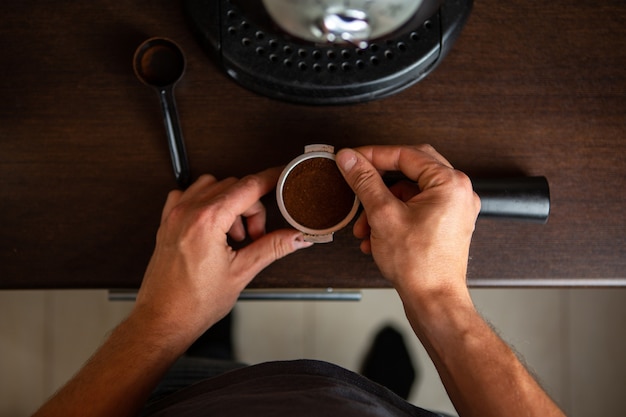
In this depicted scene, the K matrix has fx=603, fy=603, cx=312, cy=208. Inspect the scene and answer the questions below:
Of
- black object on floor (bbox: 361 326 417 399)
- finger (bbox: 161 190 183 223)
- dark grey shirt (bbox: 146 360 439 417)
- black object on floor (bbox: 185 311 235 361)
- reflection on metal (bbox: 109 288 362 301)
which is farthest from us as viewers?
black object on floor (bbox: 361 326 417 399)

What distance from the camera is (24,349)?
1.56 meters

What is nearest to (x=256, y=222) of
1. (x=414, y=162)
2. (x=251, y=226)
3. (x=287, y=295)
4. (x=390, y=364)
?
(x=251, y=226)

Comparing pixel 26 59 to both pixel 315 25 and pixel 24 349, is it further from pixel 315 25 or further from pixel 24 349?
pixel 24 349

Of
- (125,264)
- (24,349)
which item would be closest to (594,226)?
(125,264)

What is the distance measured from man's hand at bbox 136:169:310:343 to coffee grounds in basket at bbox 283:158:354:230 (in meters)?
0.03

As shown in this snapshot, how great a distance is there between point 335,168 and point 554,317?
1037 mm

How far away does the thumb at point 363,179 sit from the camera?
68 centimetres

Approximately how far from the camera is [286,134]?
2.58 feet

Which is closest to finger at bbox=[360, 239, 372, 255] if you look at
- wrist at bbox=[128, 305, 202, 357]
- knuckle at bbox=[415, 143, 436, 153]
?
knuckle at bbox=[415, 143, 436, 153]

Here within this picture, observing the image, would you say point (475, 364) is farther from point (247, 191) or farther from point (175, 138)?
point (175, 138)

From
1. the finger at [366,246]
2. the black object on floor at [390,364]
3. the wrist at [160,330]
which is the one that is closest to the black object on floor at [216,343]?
the black object on floor at [390,364]

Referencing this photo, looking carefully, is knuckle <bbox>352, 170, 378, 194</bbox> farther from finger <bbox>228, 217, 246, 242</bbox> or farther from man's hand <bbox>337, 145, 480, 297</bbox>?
finger <bbox>228, 217, 246, 242</bbox>

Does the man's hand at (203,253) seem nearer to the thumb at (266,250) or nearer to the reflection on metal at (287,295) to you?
the thumb at (266,250)

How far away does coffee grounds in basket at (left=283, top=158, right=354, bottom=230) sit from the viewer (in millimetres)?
713
